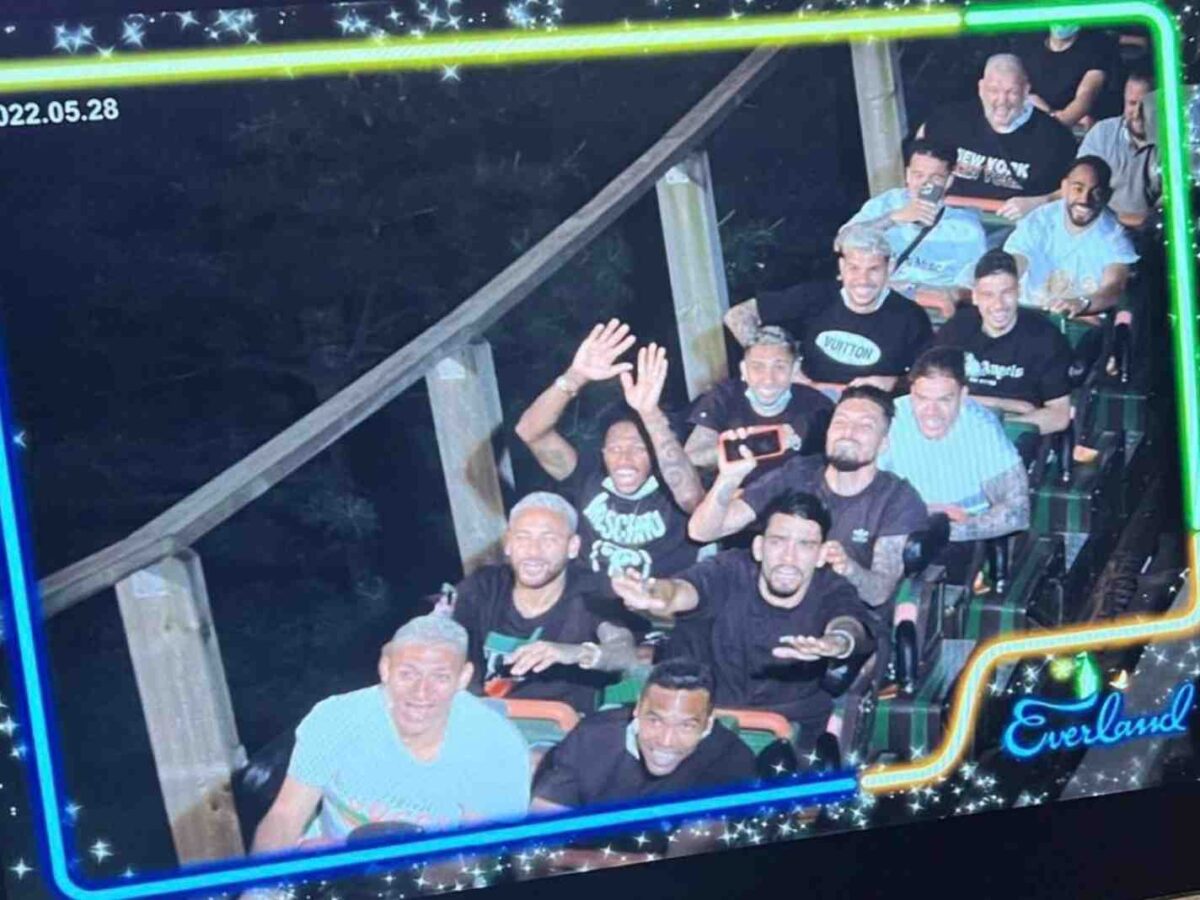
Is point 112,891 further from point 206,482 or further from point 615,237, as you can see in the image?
point 615,237

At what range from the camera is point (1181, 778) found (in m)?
1.49

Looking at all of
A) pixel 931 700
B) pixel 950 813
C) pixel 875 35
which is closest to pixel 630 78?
pixel 875 35

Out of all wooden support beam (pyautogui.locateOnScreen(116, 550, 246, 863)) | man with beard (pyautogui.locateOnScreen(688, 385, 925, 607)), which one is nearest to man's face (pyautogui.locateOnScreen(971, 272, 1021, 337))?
man with beard (pyautogui.locateOnScreen(688, 385, 925, 607))

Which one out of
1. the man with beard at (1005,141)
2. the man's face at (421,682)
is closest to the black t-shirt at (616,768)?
the man's face at (421,682)

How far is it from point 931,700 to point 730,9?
2.06 feet

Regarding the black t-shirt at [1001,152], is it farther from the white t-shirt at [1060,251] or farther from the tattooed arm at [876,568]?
the tattooed arm at [876,568]

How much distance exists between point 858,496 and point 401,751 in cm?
45

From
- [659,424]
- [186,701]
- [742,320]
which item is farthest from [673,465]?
[186,701]

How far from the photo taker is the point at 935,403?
1.39 meters

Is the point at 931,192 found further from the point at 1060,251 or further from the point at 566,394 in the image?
the point at 566,394

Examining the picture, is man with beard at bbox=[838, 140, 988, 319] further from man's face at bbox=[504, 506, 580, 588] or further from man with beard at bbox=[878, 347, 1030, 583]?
man's face at bbox=[504, 506, 580, 588]

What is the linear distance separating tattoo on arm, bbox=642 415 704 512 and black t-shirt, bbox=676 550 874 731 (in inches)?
2.4

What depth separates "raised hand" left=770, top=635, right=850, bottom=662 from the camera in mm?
1378

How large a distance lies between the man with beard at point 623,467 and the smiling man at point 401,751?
0.15m
